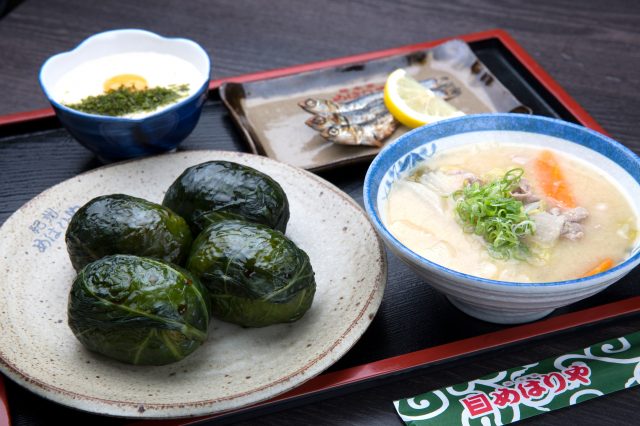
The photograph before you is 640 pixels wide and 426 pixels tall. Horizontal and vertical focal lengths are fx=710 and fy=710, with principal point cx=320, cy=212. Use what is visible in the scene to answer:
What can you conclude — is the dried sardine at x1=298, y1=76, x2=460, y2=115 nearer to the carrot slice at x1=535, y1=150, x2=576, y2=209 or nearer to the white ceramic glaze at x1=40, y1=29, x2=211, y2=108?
the white ceramic glaze at x1=40, y1=29, x2=211, y2=108

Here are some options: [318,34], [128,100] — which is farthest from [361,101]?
[128,100]

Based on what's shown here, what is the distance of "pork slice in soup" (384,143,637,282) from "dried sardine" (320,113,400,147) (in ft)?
1.55

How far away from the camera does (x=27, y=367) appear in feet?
5.24

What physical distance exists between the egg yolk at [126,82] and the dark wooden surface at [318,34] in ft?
0.86

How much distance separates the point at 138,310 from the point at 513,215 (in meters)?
0.98

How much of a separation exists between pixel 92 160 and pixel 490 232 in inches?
56.2

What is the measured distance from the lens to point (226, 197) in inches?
74.7

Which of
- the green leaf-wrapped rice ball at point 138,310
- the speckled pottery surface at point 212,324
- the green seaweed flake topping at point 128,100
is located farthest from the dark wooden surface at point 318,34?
→ the green leaf-wrapped rice ball at point 138,310

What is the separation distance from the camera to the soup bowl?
5.23 feet

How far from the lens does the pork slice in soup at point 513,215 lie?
1820 millimetres

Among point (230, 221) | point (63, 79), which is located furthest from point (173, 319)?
point (63, 79)

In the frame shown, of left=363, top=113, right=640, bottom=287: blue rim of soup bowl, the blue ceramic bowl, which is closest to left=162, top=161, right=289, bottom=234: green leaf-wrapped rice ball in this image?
left=363, top=113, right=640, bottom=287: blue rim of soup bowl

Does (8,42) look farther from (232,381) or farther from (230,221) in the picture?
(232,381)

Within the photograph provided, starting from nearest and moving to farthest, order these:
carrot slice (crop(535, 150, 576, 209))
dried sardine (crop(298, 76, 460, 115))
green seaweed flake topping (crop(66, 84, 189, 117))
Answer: carrot slice (crop(535, 150, 576, 209)), green seaweed flake topping (crop(66, 84, 189, 117)), dried sardine (crop(298, 76, 460, 115))
